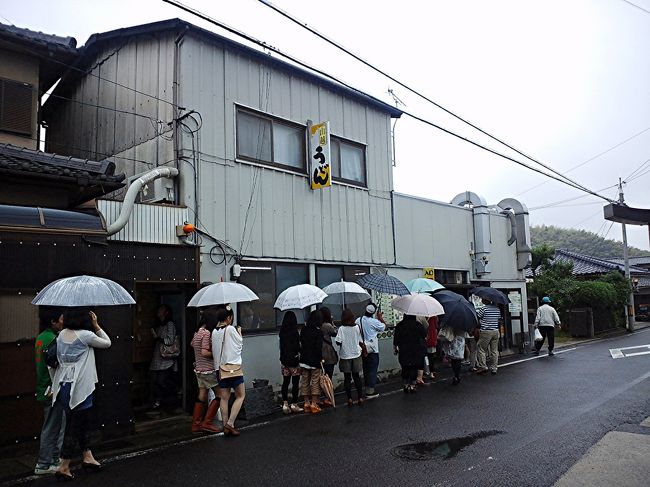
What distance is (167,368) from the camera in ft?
30.8

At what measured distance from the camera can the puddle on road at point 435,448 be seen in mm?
6223

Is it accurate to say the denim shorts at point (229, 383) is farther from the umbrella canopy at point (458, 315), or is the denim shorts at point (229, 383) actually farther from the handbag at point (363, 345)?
the umbrella canopy at point (458, 315)

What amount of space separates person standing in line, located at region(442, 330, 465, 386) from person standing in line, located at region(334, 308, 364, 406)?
2.84 metres

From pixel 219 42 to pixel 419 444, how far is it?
8332 mm

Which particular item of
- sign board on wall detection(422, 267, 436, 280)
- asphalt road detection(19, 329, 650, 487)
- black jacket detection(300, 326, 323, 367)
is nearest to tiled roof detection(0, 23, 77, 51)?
black jacket detection(300, 326, 323, 367)

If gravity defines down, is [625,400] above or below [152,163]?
below

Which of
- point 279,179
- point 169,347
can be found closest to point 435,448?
point 169,347

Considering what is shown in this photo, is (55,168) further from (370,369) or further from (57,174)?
(370,369)

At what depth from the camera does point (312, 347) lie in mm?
8898

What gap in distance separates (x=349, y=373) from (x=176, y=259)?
3.82 m

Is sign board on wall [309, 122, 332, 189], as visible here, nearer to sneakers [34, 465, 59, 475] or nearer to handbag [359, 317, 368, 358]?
handbag [359, 317, 368, 358]

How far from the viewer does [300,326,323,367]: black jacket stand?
888 cm

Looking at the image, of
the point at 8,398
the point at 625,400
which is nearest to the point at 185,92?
the point at 8,398

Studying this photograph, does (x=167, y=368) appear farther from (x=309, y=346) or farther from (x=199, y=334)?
(x=309, y=346)
